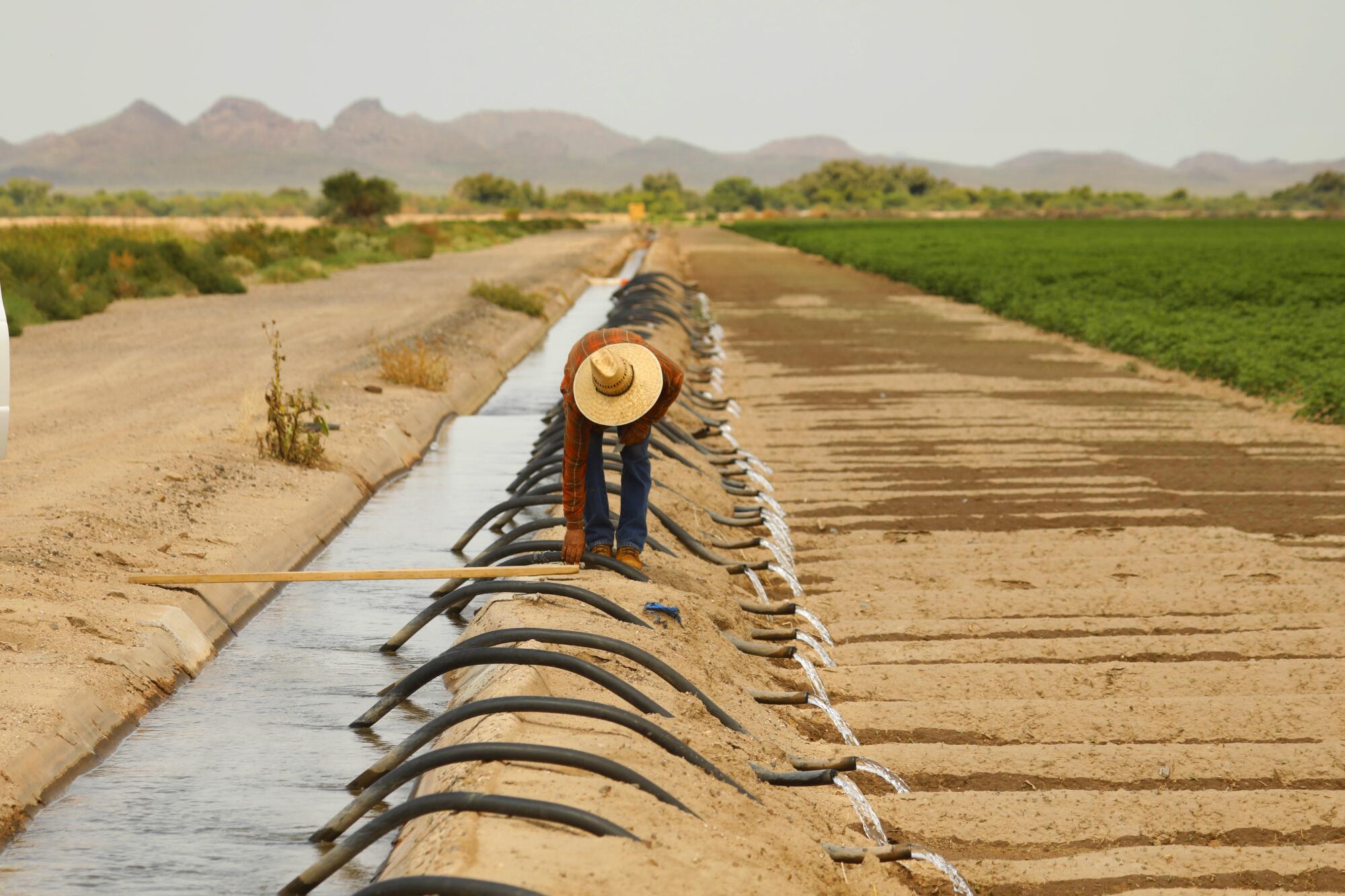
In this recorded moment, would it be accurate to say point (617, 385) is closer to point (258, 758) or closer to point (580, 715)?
point (580, 715)

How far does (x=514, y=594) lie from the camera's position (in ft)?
22.4

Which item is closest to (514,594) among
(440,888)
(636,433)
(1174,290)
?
(636,433)

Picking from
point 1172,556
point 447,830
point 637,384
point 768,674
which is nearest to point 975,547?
point 1172,556

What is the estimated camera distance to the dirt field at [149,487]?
6.33 m

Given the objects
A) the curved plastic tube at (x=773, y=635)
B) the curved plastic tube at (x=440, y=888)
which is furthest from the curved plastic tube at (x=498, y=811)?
the curved plastic tube at (x=773, y=635)

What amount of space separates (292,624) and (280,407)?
3.67 metres

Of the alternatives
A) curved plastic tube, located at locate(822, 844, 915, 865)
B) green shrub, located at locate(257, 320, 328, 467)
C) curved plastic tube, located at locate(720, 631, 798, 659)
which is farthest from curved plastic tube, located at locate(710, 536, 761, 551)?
curved plastic tube, located at locate(822, 844, 915, 865)

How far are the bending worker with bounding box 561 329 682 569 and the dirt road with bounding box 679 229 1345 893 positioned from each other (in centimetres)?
124

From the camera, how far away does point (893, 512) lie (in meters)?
10.6

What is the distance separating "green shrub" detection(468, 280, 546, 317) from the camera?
2839 centimetres

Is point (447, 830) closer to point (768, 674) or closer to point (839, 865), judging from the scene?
point (839, 865)

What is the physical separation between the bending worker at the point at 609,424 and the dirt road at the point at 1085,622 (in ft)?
4.05

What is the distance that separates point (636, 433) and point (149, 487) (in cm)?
461

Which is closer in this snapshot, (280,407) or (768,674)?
(768,674)
